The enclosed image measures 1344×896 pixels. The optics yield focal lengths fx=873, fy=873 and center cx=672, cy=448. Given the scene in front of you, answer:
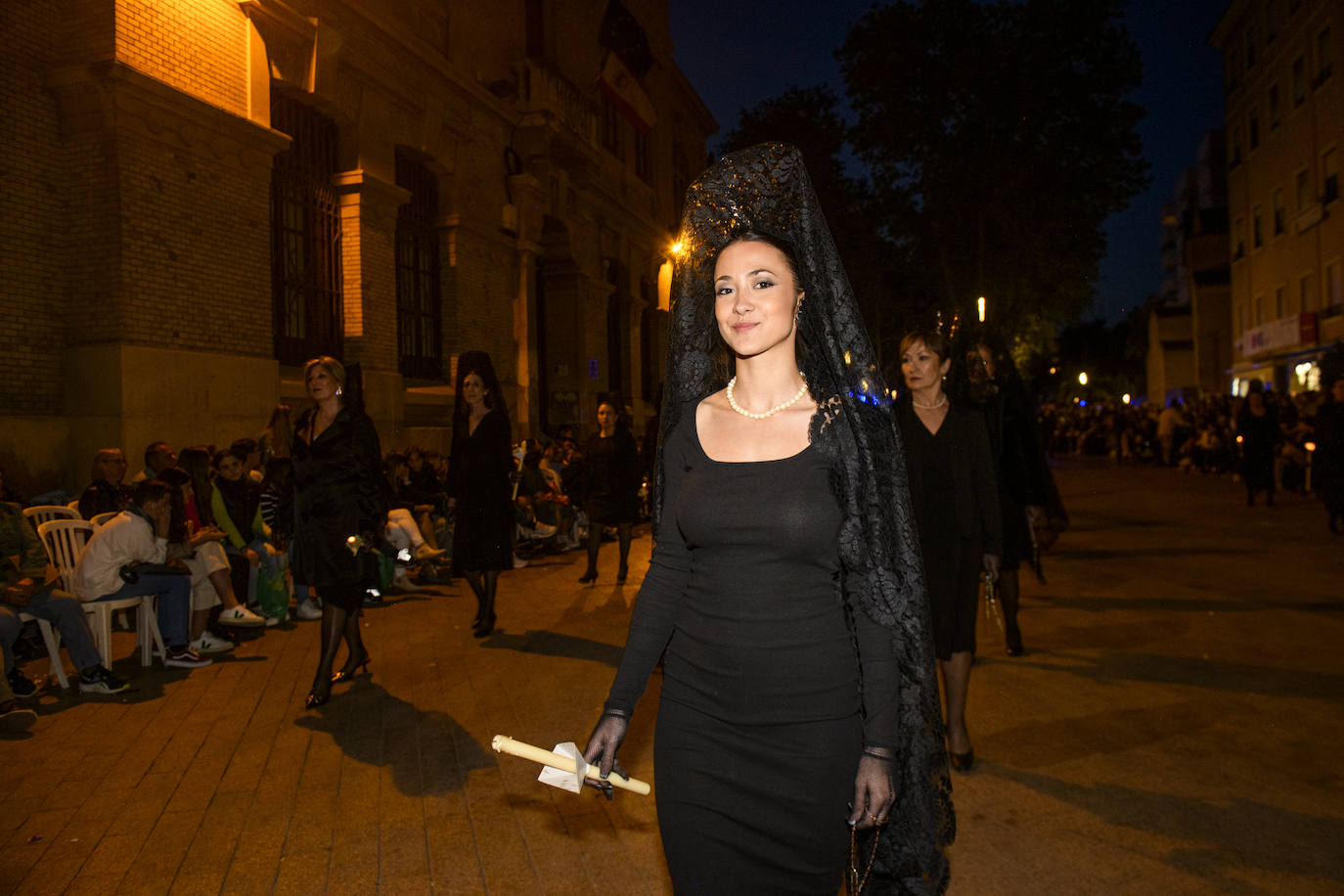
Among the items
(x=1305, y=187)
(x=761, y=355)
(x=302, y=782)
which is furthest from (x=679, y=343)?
(x=1305, y=187)

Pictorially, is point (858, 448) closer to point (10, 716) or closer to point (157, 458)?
point (10, 716)

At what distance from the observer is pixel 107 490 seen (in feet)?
25.8

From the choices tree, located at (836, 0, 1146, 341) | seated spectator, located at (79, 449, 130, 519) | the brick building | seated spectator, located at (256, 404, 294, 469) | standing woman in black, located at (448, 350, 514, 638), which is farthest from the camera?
tree, located at (836, 0, 1146, 341)

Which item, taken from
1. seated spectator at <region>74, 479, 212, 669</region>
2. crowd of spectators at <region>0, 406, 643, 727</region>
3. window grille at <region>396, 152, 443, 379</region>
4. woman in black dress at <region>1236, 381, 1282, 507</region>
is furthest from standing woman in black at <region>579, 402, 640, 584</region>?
woman in black dress at <region>1236, 381, 1282, 507</region>

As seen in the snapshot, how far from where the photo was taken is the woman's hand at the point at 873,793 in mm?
2143

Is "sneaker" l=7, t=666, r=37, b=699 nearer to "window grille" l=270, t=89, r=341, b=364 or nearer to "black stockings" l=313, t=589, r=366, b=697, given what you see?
"black stockings" l=313, t=589, r=366, b=697

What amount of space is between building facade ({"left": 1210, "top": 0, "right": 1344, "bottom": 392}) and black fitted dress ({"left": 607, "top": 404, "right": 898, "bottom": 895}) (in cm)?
3242

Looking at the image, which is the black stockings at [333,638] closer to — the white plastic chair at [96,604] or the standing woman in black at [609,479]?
the white plastic chair at [96,604]

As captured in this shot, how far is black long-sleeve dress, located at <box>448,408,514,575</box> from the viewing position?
763 centimetres

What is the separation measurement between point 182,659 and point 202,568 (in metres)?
0.83

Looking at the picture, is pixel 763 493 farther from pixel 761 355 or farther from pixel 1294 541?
pixel 1294 541

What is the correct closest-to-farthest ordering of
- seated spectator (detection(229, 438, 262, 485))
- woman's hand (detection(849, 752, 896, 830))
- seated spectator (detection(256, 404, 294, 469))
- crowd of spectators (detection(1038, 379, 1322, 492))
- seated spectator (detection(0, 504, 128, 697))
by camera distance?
woman's hand (detection(849, 752, 896, 830)) → seated spectator (detection(0, 504, 128, 697)) → seated spectator (detection(229, 438, 262, 485)) → seated spectator (detection(256, 404, 294, 469)) → crowd of spectators (detection(1038, 379, 1322, 492))

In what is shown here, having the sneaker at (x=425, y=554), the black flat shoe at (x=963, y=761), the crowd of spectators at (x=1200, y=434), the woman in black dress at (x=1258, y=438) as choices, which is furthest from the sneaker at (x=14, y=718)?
the woman in black dress at (x=1258, y=438)

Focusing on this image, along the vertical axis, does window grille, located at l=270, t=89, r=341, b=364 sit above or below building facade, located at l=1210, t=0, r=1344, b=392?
below
